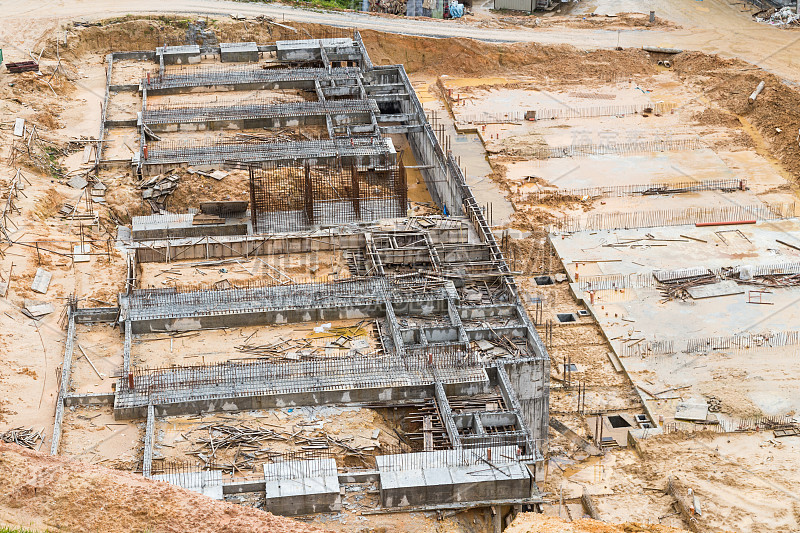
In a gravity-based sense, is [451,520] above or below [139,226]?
below

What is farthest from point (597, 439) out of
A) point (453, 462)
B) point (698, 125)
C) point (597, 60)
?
point (597, 60)

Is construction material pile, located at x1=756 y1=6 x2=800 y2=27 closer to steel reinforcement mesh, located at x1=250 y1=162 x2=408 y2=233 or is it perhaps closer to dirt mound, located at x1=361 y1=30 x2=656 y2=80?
dirt mound, located at x1=361 y1=30 x2=656 y2=80

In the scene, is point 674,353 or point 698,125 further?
point 698,125

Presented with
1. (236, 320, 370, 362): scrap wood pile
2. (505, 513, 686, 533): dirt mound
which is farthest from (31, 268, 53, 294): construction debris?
(505, 513, 686, 533): dirt mound

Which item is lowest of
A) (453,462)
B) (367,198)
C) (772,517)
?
(772,517)

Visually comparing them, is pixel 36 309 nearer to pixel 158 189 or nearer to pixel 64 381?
pixel 64 381

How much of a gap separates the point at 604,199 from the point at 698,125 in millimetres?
9415

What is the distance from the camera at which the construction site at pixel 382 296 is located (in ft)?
80.1

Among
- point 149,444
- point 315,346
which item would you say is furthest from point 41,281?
point 149,444

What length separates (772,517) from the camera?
86.4 feet

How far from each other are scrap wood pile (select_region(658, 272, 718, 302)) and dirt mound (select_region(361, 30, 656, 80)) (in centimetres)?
2205

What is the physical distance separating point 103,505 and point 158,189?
20.2 m

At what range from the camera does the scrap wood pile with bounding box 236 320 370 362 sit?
28953 millimetres

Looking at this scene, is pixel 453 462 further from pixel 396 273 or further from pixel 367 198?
pixel 367 198
